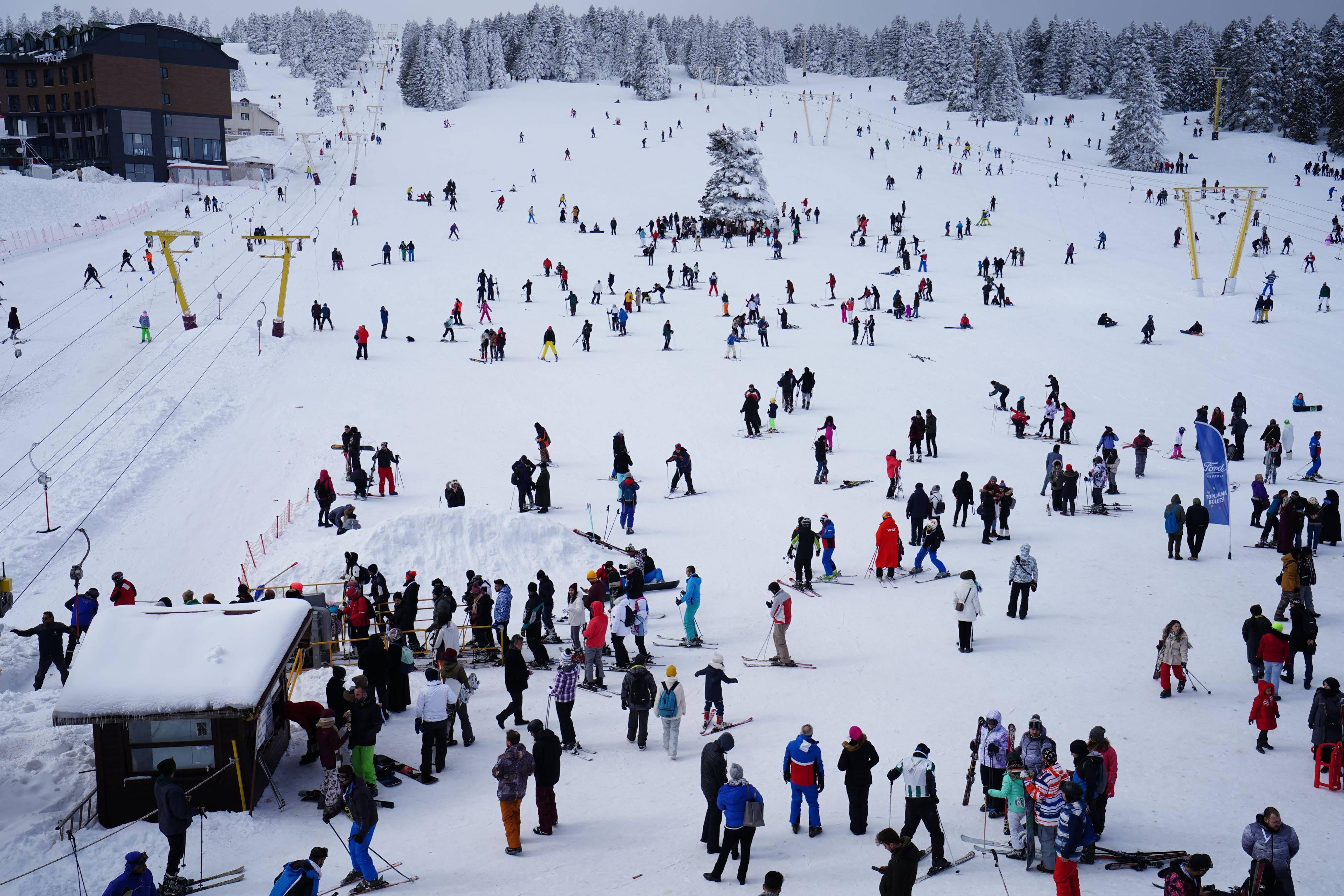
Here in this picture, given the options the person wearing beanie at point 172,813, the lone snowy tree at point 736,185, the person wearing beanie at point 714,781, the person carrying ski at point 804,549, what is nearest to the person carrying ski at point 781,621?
the person carrying ski at point 804,549

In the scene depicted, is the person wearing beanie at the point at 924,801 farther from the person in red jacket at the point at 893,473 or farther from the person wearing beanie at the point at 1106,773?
the person in red jacket at the point at 893,473

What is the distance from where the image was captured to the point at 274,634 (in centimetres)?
1027

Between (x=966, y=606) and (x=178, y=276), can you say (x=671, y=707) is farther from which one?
(x=178, y=276)

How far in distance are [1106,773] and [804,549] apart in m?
7.72

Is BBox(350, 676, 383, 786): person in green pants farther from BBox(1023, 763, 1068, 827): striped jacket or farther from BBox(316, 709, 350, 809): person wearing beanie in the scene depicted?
BBox(1023, 763, 1068, 827): striped jacket

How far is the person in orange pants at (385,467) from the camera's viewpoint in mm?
20953

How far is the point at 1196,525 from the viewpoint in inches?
664

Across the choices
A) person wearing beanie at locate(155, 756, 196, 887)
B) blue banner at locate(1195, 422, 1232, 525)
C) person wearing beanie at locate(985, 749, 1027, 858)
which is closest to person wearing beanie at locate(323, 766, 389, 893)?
person wearing beanie at locate(155, 756, 196, 887)

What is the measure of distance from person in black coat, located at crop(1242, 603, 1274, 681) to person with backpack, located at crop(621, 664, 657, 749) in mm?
7347

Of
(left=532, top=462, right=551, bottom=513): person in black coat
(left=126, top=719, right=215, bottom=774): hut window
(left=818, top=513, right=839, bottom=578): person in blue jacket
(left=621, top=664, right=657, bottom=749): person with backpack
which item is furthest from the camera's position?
(left=532, top=462, right=551, bottom=513): person in black coat

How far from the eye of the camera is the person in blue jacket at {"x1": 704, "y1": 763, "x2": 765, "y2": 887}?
26.8 ft

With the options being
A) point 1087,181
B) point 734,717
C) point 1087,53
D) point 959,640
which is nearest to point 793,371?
point 959,640

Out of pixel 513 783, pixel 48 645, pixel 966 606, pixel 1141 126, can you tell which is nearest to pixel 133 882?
pixel 513 783

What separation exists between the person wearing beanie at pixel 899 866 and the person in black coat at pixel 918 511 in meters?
11.0
